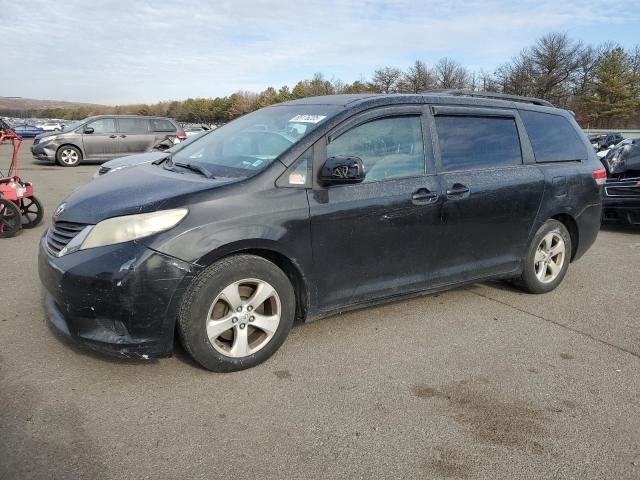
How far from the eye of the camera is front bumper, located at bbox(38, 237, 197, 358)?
2.79 metres

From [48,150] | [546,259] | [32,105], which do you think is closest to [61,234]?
[546,259]

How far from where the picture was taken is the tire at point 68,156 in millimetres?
16625

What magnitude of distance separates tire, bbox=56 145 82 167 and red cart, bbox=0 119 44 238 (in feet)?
33.9

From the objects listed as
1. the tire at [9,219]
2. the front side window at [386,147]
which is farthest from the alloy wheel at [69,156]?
the front side window at [386,147]

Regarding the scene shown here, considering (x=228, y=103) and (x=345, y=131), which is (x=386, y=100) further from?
(x=228, y=103)

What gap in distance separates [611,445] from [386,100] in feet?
8.39

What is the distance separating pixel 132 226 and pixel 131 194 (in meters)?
0.36

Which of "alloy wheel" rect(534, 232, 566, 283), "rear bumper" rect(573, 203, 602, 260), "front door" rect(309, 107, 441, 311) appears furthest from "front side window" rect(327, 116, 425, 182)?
"rear bumper" rect(573, 203, 602, 260)

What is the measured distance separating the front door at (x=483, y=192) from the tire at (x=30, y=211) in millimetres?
5745

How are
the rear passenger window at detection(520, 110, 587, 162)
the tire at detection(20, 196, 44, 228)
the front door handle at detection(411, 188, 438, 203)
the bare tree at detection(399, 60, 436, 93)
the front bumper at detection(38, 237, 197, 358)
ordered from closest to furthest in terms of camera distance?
the front bumper at detection(38, 237, 197, 358), the front door handle at detection(411, 188, 438, 203), the rear passenger window at detection(520, 110, 587, 162), the tire at detection(20, 196, 44, 228), the bare tree at detection(399, 60, 436, 93)

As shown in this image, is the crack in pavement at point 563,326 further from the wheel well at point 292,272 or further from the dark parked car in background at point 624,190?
the dark parked car in background at point 624,190

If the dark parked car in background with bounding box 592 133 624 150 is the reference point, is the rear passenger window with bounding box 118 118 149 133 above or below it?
above

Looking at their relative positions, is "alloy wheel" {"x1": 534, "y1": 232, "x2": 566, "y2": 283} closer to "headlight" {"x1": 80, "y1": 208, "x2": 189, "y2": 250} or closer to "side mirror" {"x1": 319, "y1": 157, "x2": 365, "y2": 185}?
"side mirror" {"x1": 319, "y1": 157, "x2": 365, "y2": 185}

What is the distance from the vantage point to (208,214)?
116 inches
